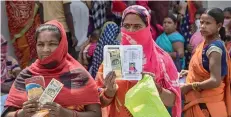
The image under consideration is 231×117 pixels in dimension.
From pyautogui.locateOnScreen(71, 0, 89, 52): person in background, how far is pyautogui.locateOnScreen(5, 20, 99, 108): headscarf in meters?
4.48

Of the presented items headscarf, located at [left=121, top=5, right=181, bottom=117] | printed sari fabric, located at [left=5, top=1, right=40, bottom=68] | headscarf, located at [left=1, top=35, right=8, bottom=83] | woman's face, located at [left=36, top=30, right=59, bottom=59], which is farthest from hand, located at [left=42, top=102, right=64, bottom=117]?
printed sari fabric, located at [left=5, top=1, right=40, bottom=68]

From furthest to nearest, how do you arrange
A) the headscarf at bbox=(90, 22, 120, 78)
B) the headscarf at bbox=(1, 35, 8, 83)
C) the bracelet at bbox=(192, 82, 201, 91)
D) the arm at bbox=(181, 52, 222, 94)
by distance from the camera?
the headscarf at bbox=(90, 22, 120, 78)
the headscarf at bbox=(1, 35, 8, 83)
the bracelet at bbox=(192, 82, 201, 91)
the arm at bbox=(181, 52, 222, 94)

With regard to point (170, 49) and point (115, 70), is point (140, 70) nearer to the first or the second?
point (115, 70)

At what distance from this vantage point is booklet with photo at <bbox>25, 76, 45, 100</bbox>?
278 cm

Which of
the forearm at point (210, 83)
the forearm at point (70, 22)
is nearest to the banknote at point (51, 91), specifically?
the forearm at point (210, 83)

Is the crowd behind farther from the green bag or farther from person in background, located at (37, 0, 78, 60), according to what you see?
person in background, located at (37, 0, 78, 60)

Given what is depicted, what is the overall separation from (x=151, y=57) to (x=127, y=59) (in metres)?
0.29

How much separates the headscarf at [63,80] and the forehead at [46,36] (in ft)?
0.20

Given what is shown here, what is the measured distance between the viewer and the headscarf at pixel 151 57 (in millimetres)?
3012

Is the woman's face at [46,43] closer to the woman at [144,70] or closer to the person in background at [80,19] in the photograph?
the woman at [144,70]

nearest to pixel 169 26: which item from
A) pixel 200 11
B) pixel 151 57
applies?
pixel 200 11

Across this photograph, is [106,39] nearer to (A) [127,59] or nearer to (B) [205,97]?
(B) [205,97]

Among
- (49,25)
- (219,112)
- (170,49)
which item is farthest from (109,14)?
(49,25)

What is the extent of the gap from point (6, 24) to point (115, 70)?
200 inches
